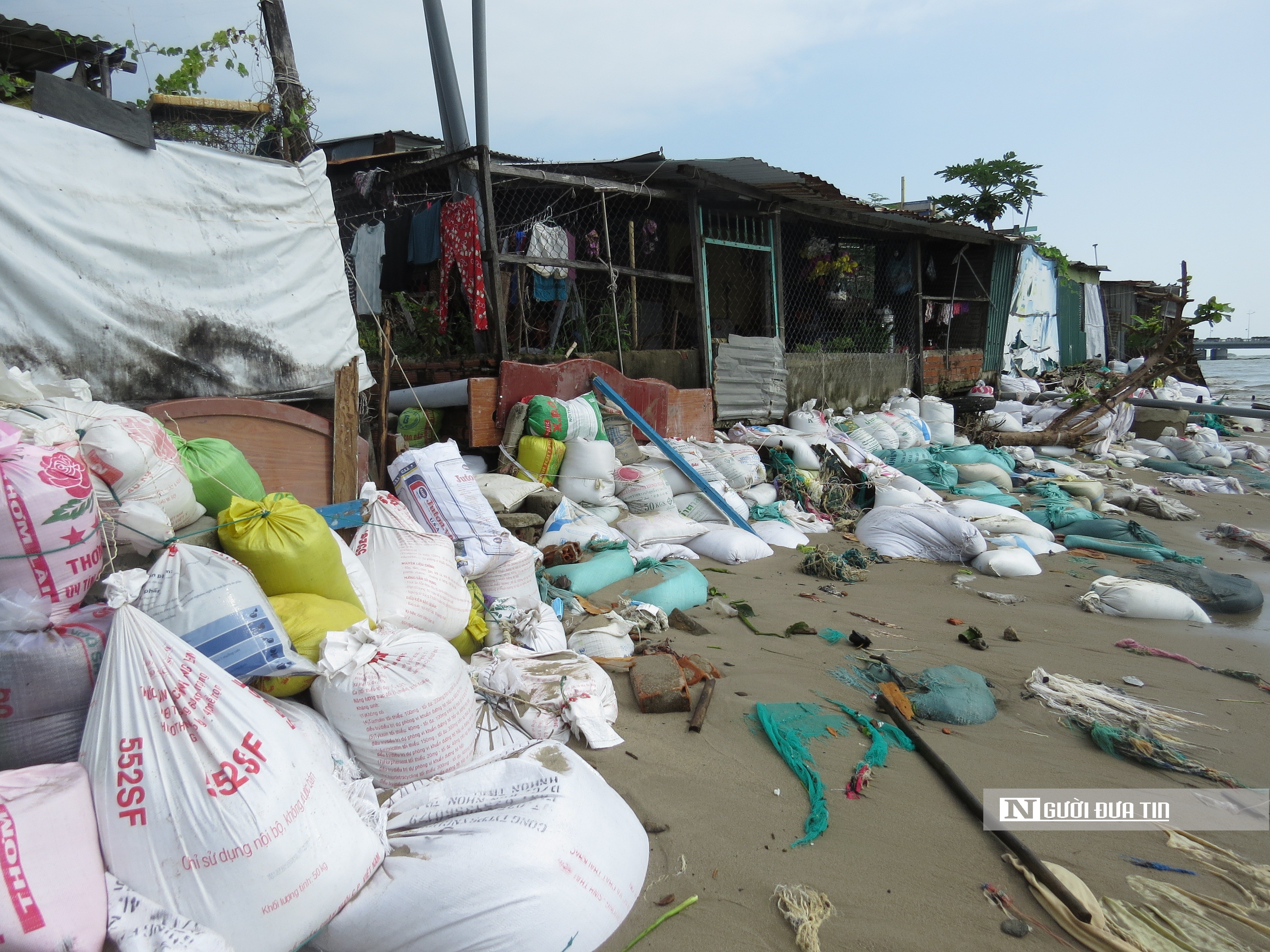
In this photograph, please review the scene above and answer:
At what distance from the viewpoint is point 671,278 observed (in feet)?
20.7

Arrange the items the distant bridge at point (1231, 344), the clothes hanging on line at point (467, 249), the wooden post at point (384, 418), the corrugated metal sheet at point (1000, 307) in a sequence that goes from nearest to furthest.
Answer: the wooden post at point (384, 418) < the clothes hanging on line at point (467, 249) < the corrugated metal sheet at point (1000, 307) < the distant bridge at point (1231, 344)

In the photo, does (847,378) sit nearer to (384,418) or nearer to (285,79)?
(384,418)

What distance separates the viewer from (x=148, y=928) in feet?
3.68

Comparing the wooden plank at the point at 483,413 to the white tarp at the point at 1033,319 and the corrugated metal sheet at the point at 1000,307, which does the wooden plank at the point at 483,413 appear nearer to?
the corrugated metal sheet at the point at 1000,307

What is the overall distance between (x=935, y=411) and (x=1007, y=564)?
14.6ft

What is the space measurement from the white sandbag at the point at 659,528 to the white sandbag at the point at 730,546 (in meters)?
0.07

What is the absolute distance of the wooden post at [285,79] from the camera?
134 inches

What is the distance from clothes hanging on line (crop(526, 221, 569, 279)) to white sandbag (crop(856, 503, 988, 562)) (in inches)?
121

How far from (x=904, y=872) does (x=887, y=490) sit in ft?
13.8

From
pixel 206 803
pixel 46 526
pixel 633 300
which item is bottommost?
pixel 206 803

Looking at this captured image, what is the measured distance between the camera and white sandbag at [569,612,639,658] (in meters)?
2.66

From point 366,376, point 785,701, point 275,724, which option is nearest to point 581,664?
point 785,701

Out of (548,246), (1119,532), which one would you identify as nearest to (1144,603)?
(1119,532)

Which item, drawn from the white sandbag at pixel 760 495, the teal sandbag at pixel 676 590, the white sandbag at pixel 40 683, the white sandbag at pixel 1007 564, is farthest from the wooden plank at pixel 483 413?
the white sandbag at pixel 40 683
